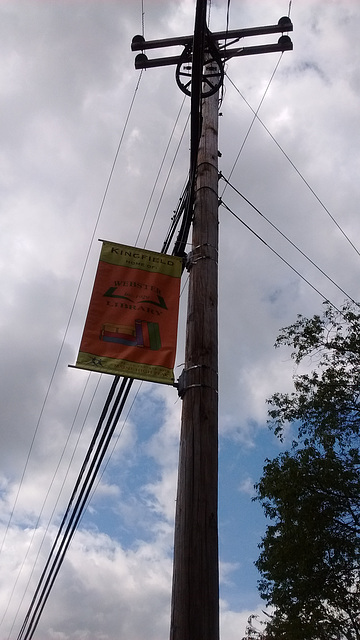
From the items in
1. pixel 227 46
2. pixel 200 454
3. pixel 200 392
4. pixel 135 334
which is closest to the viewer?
pixel 200 454

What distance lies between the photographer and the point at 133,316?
16.0 feet

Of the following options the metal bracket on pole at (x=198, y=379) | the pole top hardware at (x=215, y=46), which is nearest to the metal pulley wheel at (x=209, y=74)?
the pole top hardware at (x=215, y=46)

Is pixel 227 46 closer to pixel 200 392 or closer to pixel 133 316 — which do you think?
pixel 133 316

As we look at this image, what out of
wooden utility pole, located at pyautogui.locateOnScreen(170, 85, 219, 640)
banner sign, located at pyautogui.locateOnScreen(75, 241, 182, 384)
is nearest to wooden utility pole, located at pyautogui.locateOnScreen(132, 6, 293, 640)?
wooden utility pole, located at pyautogui.locateOnScreen(170, 85, 219, 640)

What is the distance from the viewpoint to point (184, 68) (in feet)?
23.0

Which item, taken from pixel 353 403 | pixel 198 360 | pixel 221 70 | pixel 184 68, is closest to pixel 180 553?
pixel 198 360

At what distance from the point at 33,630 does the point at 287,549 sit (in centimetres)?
573

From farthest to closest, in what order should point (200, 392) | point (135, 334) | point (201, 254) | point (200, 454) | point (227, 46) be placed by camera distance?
point (227, 46), point (201, 254), point (135, 334), point (200, 392), point (200, 454)

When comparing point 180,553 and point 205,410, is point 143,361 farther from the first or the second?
point 180,553

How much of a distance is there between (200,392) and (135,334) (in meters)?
0.98

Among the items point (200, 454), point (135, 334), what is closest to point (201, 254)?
point (135, 334)

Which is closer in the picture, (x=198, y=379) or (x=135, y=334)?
(x=198, y=379)

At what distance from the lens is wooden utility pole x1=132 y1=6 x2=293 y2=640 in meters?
3.28

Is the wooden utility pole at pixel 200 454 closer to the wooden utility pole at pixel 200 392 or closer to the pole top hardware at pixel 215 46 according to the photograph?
the wooden utility pole at pixel 200 392
